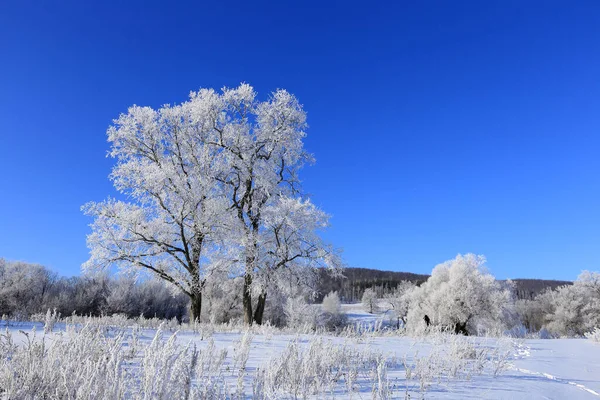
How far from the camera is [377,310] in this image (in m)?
118

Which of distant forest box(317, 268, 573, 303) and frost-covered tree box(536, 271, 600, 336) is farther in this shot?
distant forest box(317, 268, 573, 303)

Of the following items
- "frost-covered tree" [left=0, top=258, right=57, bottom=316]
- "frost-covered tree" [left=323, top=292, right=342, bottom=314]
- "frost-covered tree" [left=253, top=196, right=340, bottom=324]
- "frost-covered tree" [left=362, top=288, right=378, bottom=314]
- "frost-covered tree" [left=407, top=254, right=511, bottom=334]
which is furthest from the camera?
"frost-covered tree" [left=362, top=288, right=378, bottom=314]

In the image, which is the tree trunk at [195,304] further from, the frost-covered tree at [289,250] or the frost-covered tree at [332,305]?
the frost-covered tree at [332,305]

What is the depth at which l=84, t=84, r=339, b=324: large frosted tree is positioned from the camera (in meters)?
18.7

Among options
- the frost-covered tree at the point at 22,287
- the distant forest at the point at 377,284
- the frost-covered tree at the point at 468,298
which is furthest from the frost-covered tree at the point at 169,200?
the distant forest at the point at 377,284

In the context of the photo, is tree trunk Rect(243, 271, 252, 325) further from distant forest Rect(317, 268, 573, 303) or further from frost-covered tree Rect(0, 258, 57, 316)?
distant forest Rect(317, 268, 573, 303)

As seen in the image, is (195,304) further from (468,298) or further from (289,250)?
(468,298)

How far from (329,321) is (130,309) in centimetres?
4489

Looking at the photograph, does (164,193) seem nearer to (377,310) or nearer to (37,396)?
(37,396)

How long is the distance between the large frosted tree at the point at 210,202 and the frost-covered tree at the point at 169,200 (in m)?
0.05

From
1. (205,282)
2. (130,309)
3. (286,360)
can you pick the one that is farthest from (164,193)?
(130,309)

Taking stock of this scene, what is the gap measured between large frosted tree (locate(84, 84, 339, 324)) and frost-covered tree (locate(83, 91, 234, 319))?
0.05m

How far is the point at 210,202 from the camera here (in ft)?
61.7

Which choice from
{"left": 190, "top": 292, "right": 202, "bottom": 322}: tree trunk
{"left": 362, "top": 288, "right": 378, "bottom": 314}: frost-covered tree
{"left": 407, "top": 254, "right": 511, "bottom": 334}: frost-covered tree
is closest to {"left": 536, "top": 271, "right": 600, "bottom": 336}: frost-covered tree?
{"left": 407, "top": 254, "right": 511, "bottom": 334}: frost-covered tree
